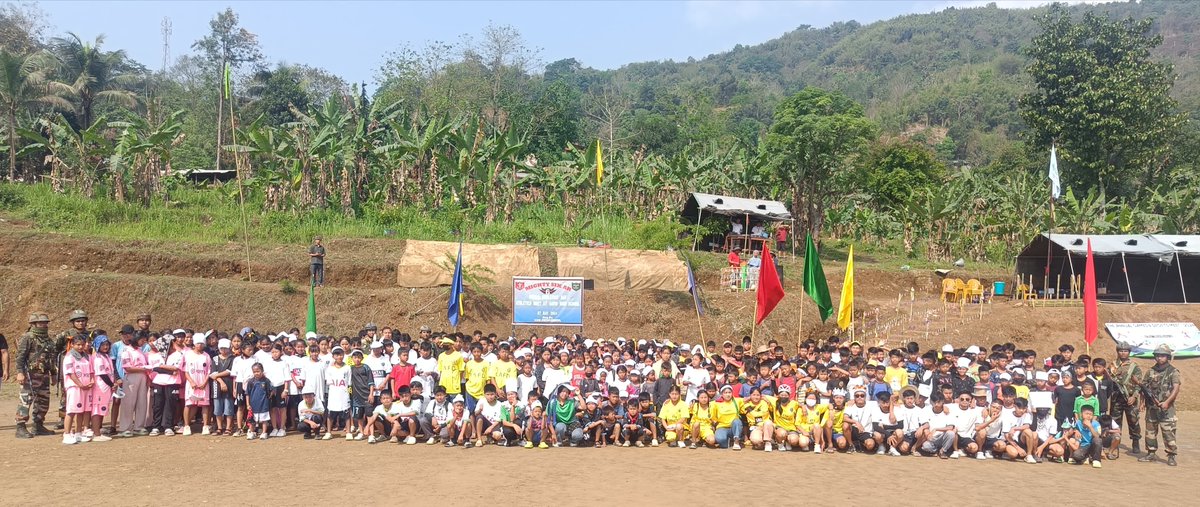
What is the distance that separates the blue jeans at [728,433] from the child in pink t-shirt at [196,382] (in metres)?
6.20

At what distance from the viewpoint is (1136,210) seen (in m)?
29.3

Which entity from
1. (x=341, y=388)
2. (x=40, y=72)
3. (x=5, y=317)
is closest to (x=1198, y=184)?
(x=341, y=388)

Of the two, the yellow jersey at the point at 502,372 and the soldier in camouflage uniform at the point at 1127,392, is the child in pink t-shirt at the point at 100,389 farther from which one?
the soldier in camouflage uniform at the point at 1127,392

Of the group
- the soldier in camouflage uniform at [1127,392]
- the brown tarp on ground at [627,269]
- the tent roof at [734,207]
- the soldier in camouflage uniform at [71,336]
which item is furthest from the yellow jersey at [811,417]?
the tent roof at [734,207]

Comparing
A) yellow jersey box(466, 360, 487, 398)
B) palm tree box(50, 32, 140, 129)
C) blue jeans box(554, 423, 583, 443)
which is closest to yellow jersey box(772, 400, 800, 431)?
blue jeans box(554, 423, 583, 443)

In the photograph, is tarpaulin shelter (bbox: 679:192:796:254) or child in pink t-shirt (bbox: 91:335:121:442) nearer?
child in pink t-shirt (bbox: 91:335:121:442)

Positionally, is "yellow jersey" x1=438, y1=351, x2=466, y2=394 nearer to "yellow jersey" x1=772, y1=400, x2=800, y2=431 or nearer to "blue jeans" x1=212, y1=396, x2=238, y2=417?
"blue jeans" x1=212, y1=396, x2=238, y2=417

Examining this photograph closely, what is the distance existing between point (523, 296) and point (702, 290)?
6850mm

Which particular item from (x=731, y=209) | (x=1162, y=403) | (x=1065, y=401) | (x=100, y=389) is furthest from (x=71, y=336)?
(x=731, y=209)

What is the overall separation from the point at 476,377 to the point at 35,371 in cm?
497

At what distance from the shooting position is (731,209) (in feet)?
87.8

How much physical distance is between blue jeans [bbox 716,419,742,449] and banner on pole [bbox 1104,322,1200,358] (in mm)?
11408

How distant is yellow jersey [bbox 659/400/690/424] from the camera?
11.2 meters

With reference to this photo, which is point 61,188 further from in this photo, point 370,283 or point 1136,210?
point 1136,210
